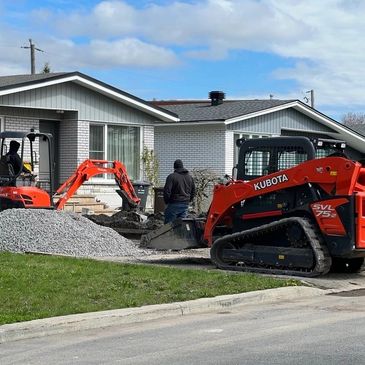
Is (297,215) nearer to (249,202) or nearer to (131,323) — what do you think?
(249,202)

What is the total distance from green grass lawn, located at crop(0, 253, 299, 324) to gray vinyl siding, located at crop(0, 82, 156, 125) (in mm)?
10669

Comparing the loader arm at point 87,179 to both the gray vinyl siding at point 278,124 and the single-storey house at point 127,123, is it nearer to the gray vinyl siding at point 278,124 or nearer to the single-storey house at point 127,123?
the single-storey house at point 127,123

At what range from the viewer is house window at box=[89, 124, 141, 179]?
87.8ft

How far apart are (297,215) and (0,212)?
6.88m

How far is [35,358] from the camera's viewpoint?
311 inches

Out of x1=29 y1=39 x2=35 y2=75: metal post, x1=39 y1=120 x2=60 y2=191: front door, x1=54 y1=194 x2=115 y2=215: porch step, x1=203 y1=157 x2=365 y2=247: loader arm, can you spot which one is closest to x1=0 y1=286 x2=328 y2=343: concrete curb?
x1=203 y1=157 x2=365 y2=247: loader arm

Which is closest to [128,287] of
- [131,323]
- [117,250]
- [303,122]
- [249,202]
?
[131,323]

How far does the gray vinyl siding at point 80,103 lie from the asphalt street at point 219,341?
49.4 feet

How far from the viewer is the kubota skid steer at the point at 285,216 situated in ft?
42.9

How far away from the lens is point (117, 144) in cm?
2750

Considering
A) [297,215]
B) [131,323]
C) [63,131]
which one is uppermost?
[63,131]

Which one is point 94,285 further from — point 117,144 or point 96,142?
point 117,144

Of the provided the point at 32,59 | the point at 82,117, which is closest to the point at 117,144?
the point at 82,117

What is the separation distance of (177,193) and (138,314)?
7.67 meters
